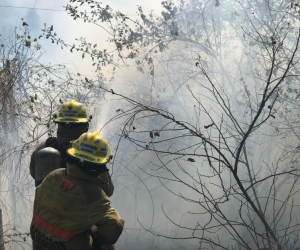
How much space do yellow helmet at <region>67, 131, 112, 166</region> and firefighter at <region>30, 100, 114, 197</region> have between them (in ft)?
1.43

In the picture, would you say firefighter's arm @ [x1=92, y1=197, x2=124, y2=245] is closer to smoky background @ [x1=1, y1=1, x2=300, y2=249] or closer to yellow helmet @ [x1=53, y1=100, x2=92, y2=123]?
yellow helmet @ [x1=53, y1=100, x2=92, y2=123]

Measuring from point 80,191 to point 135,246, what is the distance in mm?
6743

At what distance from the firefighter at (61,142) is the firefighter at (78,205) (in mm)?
449

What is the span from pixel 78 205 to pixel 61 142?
786 mm

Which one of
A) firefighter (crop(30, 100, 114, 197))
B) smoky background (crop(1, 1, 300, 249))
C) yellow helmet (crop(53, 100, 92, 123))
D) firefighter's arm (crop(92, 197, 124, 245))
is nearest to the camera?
firefighter's arm (crop(92, 197, 124, 245))

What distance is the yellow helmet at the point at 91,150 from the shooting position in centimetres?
225

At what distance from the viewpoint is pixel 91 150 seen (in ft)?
7.47

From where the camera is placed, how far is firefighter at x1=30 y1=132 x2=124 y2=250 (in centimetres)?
219

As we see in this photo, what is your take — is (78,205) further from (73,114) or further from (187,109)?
(187,109)

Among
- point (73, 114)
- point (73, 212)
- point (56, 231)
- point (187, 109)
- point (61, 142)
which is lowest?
point (56, 231)

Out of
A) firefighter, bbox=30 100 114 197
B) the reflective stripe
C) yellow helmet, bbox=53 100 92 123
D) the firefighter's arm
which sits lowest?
the reflective stripe

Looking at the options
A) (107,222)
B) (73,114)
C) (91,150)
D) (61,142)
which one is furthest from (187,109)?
(107,222)

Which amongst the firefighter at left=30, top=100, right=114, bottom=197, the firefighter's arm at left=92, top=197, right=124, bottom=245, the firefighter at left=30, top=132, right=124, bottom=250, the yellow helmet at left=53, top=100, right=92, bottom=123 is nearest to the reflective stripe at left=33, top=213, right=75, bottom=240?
the firefighter at left=30, top=132, right=124, bottom=250

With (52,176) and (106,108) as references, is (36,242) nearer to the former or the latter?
(52,176)
